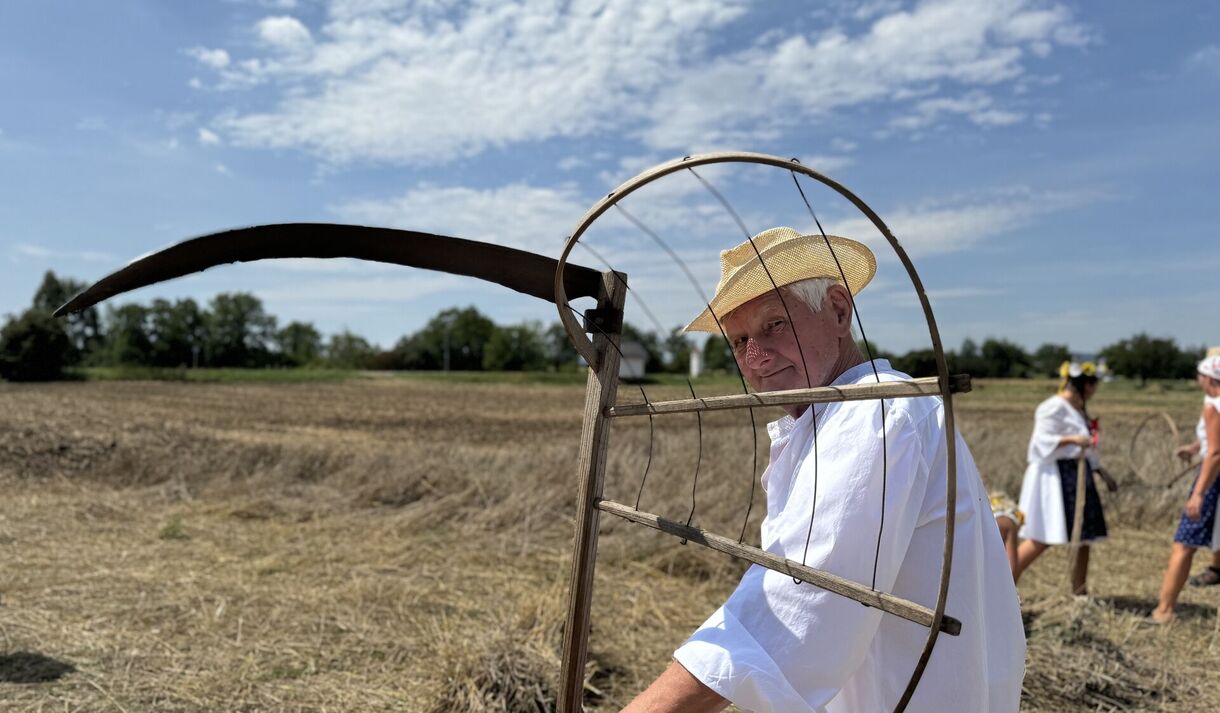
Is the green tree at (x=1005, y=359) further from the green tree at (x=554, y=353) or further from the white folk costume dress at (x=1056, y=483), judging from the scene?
the white folk costume dress at (x=1056, y=483)

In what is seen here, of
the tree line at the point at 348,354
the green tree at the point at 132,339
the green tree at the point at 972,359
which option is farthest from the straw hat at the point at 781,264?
the green tree at the point at 132,339

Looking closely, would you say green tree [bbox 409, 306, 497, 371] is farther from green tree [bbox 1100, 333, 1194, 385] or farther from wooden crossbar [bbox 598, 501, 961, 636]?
wooden crossbar [bbox 598, 501, 961, 636]

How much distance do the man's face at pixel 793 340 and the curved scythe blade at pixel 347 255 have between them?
1.18 ft

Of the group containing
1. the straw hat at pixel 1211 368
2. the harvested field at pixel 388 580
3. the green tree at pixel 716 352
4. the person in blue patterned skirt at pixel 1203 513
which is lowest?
the harvested field at pixel 388 580

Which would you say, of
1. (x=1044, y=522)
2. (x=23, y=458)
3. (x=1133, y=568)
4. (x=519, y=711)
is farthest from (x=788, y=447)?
(x=23, y=458)

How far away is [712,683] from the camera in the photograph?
1.17 meters

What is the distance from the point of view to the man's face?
1.49 metres

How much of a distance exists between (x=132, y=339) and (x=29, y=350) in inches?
1693

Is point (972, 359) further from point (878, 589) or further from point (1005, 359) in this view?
point (878, 589)

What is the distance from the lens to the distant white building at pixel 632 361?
1.86 metres

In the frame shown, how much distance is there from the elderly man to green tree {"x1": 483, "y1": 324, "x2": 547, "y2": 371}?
7633 centimetres

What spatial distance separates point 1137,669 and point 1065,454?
1612mm

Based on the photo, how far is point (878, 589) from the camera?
1.22 m

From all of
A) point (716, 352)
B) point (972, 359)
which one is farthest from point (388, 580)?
point (972, 359)
